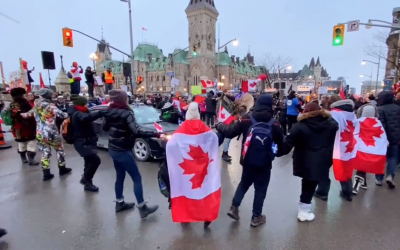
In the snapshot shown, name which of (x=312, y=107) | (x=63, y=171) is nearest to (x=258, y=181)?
(x=312, y=107)

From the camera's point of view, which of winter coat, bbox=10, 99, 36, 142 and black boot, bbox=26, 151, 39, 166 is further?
black boot, bbox=26, 151, 39, 166

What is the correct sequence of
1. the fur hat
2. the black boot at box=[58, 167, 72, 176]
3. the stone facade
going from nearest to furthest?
the black boot at box=[58, 167, 72, 176] → the fur hat → the stone facade

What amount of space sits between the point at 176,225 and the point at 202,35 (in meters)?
84.4

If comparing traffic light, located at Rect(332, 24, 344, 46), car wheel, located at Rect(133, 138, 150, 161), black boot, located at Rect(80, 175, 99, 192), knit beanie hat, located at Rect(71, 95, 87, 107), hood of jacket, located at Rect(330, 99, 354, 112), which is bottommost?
black boot, located at Rect(80, 175, 99, 192)

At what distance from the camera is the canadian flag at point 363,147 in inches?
179

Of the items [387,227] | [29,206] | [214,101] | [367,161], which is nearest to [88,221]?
[29,206]

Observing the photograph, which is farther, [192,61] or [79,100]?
[192,61]

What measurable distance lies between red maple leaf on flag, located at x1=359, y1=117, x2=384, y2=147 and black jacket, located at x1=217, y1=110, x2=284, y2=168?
2612 millimetres

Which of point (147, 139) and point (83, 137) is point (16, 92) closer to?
point (83, 137)

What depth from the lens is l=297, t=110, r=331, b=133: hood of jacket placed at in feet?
11.7

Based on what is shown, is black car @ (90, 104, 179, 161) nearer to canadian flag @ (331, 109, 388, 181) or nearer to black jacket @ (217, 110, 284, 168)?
black jacket @ (217, 110, 284, 168)

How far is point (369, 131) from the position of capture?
198 inches

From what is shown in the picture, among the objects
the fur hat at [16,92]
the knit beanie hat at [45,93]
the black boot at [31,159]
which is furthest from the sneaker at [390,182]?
the fur hat at [16,92]

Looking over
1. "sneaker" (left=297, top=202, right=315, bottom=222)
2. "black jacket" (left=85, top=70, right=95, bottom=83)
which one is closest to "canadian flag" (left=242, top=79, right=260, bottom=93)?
"black jacket" (left=85, top=70, right=95, bottom=83)
